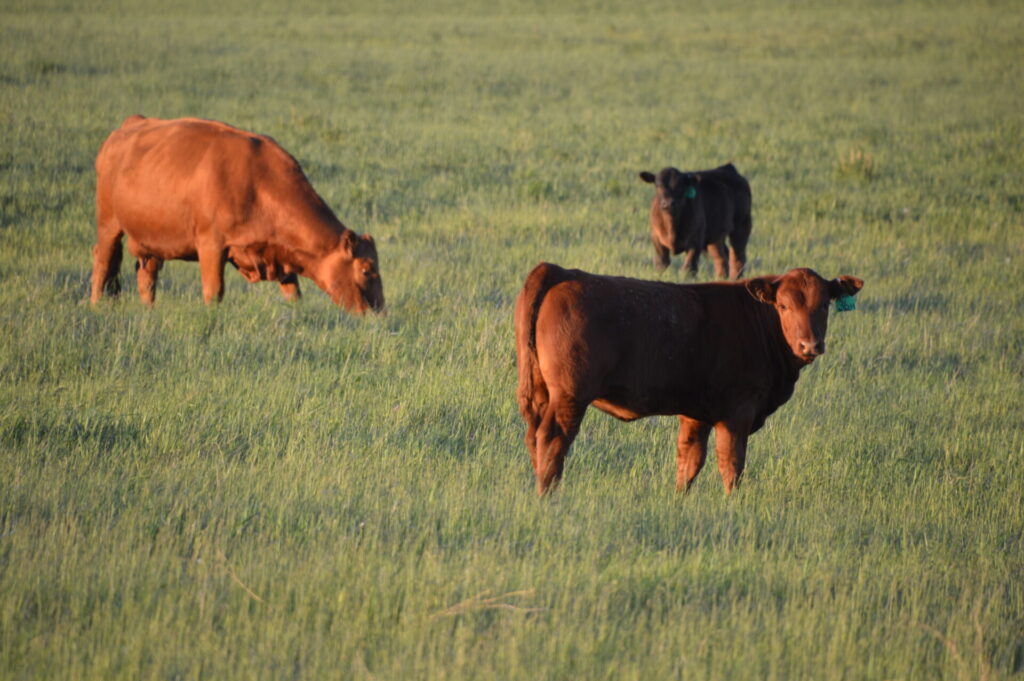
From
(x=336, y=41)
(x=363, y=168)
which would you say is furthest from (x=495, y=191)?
(x=336, y=41)

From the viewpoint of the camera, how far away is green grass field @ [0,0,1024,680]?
4258mm

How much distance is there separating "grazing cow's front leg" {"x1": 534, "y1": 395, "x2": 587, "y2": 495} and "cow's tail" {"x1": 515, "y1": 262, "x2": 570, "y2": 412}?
0.14m

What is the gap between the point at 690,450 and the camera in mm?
6305

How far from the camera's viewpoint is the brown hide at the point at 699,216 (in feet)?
40.0

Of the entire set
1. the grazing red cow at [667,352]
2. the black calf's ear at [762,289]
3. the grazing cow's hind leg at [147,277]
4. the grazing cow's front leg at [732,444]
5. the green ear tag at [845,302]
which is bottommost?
the grazing cow's hind leg at [147,277]

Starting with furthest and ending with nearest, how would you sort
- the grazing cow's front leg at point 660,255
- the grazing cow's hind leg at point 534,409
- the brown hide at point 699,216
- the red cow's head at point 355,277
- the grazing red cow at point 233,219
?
the grazing cow's front leg at point 660,255 < the brown hide at point 699,216 < the grazing red cow at point 233,219 < the red cow's head at point 355,277 < the grazing cow's hind leg at point 534,409

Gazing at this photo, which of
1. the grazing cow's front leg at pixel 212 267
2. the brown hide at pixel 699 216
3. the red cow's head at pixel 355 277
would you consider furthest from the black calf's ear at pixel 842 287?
the brown hide at pixel 699 216

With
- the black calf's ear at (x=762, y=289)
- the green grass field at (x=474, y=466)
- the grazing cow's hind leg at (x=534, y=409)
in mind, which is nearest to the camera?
the green grass field at (x=474, y=466)

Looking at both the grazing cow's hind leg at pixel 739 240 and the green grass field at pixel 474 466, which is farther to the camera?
the grazing cow's hind leg at pixel 739 240

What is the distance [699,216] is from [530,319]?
694 centimetres

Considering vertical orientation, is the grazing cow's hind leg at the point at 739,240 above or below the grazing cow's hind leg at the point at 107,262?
above

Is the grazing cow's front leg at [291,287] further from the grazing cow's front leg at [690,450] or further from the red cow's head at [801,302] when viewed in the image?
the red cow's head at [801,302]

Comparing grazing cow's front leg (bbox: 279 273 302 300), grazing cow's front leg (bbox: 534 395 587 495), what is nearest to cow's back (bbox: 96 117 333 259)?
grazing cow's front leg (bbox: 279 273 302 300)

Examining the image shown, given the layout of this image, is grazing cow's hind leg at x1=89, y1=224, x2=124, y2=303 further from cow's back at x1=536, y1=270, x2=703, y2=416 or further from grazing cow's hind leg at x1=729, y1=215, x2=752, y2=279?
grazing cow's hind leg at x1=729, y1=215, x2=752, y2=279
